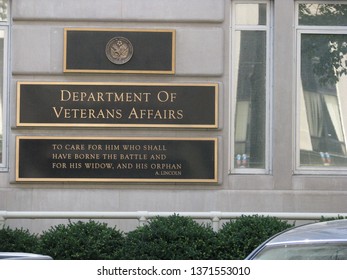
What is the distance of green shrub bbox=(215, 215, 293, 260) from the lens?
13539 mm

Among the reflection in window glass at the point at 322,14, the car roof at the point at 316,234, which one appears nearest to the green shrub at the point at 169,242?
the reflection in window glass at the point at 322,14

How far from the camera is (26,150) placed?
15.7 meters

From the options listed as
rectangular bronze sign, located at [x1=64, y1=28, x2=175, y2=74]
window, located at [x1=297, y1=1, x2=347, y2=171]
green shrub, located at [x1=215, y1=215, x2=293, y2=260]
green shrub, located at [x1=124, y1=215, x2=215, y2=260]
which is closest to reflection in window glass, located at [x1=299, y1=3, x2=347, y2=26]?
window, located at [x1=297, y1=1, x2=347, y2=171]

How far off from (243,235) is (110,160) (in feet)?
9.81

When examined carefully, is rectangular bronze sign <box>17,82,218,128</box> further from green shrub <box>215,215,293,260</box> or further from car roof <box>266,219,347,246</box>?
car roof <box>266,219,347,246</box>

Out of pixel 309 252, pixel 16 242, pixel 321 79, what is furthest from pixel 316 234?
pixel 321 79

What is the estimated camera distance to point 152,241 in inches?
532

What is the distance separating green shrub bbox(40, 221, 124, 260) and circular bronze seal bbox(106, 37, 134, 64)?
10.2 ft

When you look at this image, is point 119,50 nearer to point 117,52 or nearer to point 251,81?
point 117,52

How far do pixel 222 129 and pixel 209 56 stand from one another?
1.20 meters
